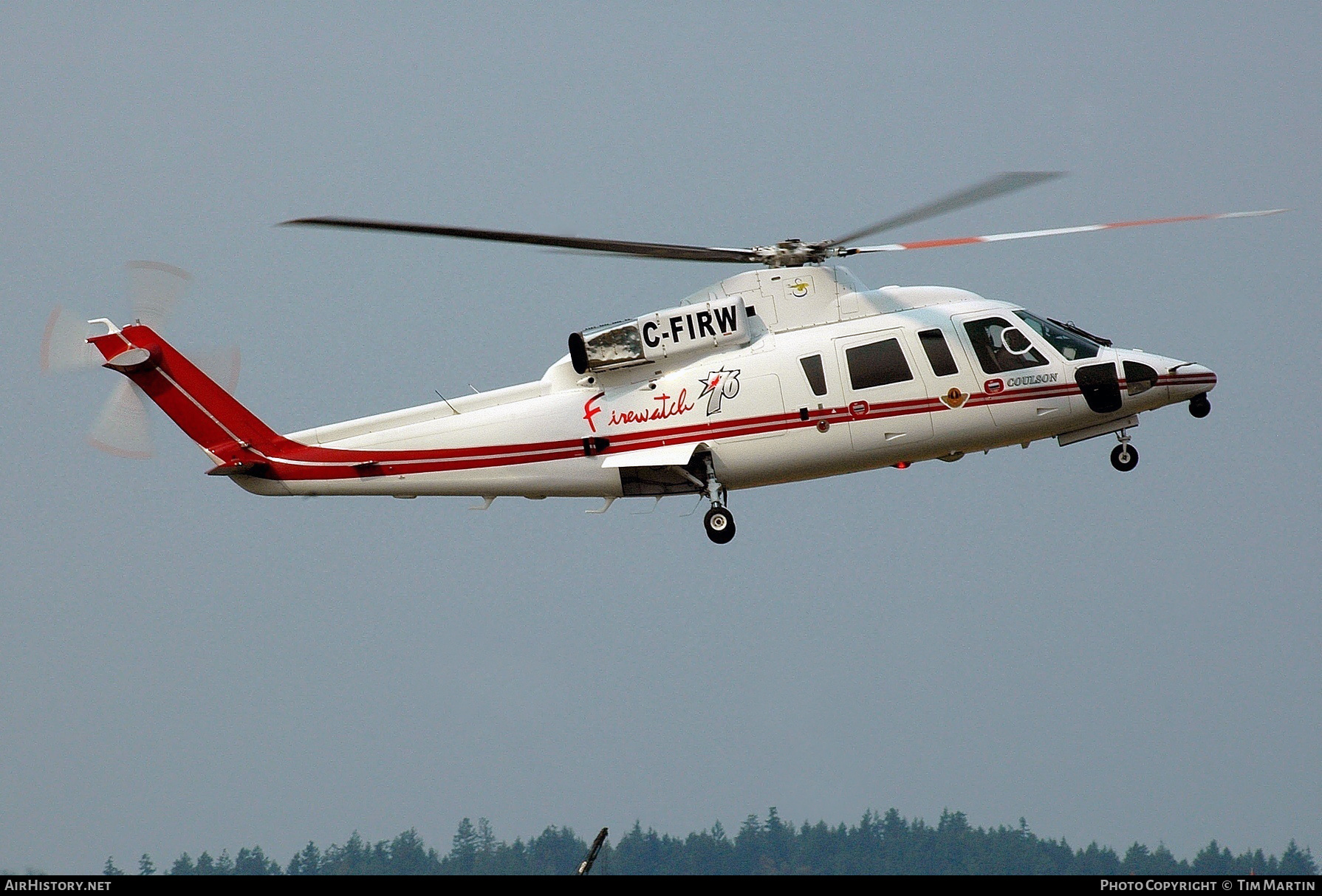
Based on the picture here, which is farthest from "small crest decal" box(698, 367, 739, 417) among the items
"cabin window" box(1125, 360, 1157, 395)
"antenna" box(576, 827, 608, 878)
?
"antenna" box(576, 827, 608, 878)

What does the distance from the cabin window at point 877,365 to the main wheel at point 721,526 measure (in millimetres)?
2516

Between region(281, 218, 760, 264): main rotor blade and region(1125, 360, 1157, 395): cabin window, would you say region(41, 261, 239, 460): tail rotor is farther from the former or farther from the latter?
region(1125, 360, 1157, 395): cabin window

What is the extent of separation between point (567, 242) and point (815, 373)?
13.2 ft

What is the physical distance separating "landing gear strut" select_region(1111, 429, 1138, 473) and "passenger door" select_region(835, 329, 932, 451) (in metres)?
3.05

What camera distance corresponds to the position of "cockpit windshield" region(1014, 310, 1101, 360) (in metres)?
24.0

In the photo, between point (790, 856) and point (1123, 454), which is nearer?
point (1123, 454)

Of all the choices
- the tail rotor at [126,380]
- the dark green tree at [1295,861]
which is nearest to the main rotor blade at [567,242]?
the tail rotor at [126,380]

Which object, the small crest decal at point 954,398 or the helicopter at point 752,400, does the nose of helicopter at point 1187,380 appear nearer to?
the helicopter at point 752,400

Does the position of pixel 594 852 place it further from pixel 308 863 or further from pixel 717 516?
pixel 308 863

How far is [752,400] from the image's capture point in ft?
77.1

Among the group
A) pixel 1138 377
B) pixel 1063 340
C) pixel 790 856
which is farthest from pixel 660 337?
pixel 790 856

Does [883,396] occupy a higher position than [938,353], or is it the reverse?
[938,353]

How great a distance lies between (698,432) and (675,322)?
63.2 inches

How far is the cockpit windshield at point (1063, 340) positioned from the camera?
23953 mm
